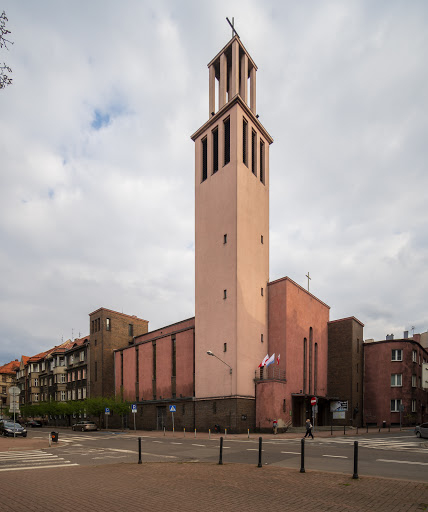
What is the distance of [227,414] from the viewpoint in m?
40.4

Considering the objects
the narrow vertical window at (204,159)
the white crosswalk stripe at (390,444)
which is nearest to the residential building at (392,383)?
the white crosswalk stripe at (390,444)

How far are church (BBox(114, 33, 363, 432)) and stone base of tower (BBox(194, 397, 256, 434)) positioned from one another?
0.09m

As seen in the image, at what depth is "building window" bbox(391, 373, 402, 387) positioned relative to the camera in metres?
52.5

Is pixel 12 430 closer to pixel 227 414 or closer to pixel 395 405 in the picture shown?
pixel 227 414

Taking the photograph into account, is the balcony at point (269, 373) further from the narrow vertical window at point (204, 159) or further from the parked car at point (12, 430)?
the narrow vertical window at point (204, 159)

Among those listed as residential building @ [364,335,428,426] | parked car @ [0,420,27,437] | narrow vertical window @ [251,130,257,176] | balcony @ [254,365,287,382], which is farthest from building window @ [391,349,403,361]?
parked car @ [0,420,27,437]

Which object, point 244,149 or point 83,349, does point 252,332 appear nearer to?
point 244,149

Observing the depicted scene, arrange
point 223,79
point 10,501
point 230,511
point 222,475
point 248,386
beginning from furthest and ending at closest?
A: point 223,79, point 248,386, point 222,475, point 10,501, point 230,511

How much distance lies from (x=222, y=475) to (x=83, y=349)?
60909 mm

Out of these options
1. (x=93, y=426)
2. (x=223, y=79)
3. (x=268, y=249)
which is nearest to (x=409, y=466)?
(x=268, y=249)

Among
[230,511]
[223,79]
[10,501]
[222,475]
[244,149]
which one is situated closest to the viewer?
[230,511]

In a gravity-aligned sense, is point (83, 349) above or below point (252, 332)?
below

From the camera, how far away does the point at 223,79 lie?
51.3 metres

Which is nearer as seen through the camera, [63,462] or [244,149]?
[63,462]
